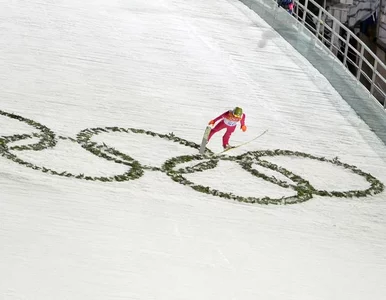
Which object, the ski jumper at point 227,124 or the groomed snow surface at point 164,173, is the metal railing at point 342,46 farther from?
the ski jumper at point 227,124

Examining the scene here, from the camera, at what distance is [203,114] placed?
1141 cm

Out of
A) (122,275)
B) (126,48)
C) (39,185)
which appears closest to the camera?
(122,275)

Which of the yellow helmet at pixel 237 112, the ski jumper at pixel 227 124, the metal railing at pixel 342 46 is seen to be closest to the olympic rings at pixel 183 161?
the ski jumper at pixel 227 124

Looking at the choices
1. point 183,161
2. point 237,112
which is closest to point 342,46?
point 237,112

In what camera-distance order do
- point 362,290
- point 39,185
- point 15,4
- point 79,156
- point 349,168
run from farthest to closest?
point 15,4 < point 349,168 < point 79,156 < point 39,185 < point 362,290

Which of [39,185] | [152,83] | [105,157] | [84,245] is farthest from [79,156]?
[152,83]

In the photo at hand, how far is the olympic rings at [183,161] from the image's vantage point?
9.13 meters

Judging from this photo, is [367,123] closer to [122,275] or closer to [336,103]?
[336,103]

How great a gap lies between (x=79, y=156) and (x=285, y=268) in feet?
8.16

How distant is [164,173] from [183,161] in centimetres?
44

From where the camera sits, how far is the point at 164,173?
9.34 m

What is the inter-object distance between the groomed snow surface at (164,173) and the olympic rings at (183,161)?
6 centimetres

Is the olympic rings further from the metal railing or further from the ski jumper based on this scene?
the metal railing

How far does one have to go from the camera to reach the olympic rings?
913 centimetres
